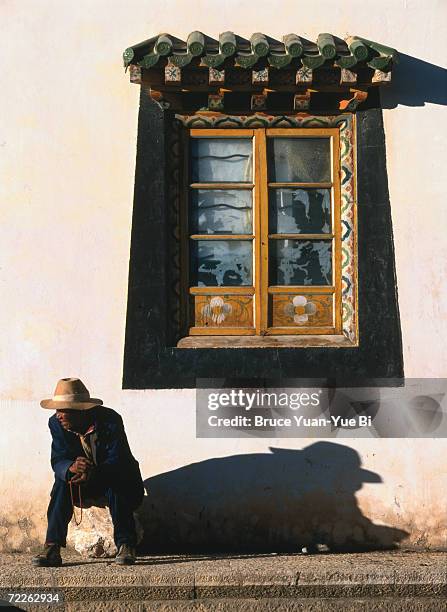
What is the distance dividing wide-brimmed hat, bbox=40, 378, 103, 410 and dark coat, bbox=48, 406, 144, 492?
12cm

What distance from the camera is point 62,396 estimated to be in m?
6.59

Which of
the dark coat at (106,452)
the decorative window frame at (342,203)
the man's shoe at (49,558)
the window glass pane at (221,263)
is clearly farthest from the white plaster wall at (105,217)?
the man's shoe at (49,558)

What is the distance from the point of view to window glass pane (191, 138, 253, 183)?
7.36 meters

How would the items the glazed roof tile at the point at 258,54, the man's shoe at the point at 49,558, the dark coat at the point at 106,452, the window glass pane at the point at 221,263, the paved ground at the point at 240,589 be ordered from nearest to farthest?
the paved ground at the point at 240,589 → the man's shoe at the point at 49,558 → the dark coat at the point at 106,452 → the glazed roof tile at the point at 258,54 → the window glass pane at the point at 221,263

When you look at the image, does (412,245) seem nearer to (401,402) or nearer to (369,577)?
(401,402)

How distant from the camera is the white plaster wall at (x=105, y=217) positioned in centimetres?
707

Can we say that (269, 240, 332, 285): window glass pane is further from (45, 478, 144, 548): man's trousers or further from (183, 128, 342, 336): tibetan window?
(45, 478, 144, 548): man's trousers

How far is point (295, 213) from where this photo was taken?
7.34 metres

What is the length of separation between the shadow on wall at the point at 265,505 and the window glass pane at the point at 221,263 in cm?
129

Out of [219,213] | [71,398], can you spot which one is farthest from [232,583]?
[219,213]

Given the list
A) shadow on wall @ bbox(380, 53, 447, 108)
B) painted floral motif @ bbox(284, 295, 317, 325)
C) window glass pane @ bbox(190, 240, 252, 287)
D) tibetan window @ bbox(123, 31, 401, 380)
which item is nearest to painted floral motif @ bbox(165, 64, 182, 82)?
tibetan window @ bbox(123, 31, 401, 380)

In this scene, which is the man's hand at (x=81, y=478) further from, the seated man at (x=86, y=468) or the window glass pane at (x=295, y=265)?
the window glass pane at (x=295, y=265)

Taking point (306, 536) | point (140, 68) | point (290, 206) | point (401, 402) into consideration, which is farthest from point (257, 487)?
point (140, 68)

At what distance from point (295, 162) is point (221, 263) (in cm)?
93
